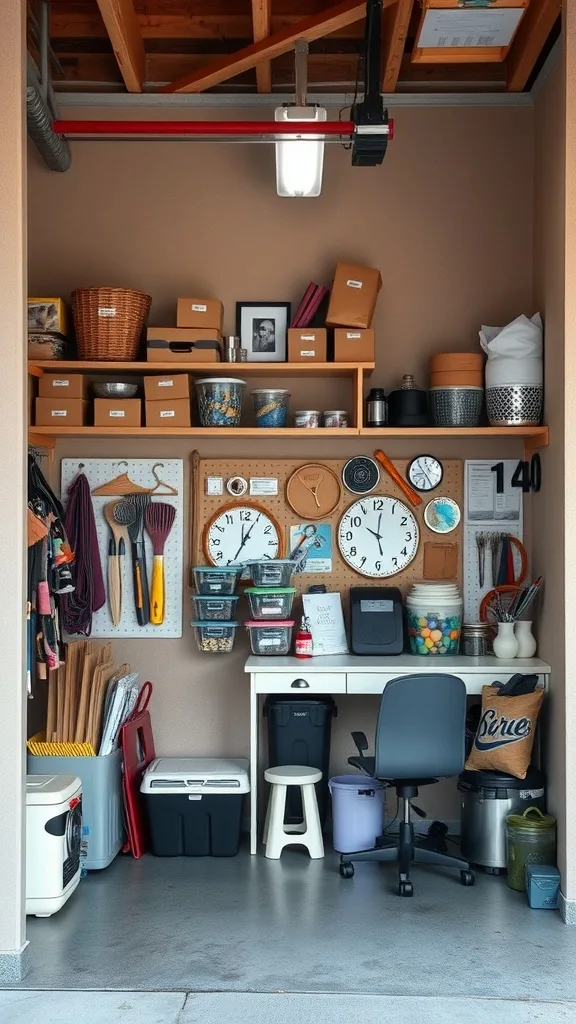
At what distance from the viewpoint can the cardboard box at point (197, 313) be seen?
498cm

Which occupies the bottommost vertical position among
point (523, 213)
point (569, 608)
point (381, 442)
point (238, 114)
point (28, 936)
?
point (28, 936)

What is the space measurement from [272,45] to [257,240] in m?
0.95

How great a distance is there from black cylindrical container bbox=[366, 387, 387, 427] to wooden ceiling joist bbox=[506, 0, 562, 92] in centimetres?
156

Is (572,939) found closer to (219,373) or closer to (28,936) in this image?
(28,936)

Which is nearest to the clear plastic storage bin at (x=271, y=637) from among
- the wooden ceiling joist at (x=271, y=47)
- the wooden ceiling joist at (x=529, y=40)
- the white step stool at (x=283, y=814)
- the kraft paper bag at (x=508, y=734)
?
the white step stool at (x=283, y=814)

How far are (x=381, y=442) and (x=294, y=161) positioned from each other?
142 centimetres

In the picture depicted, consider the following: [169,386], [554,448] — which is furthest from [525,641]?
[169,386]

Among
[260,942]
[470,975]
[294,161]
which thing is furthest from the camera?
[294,161]

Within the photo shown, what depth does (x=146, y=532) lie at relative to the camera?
5.29 metres

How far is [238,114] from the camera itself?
5.28 metres

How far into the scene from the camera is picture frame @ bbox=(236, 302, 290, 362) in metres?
5.25

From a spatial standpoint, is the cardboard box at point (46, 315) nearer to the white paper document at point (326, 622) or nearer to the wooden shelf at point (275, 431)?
the wooden shelf at point (275, 431)

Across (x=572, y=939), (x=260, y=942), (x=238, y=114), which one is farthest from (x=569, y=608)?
(x=238, y=114)

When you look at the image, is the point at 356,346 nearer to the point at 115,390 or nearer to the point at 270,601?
the point at 115,390
